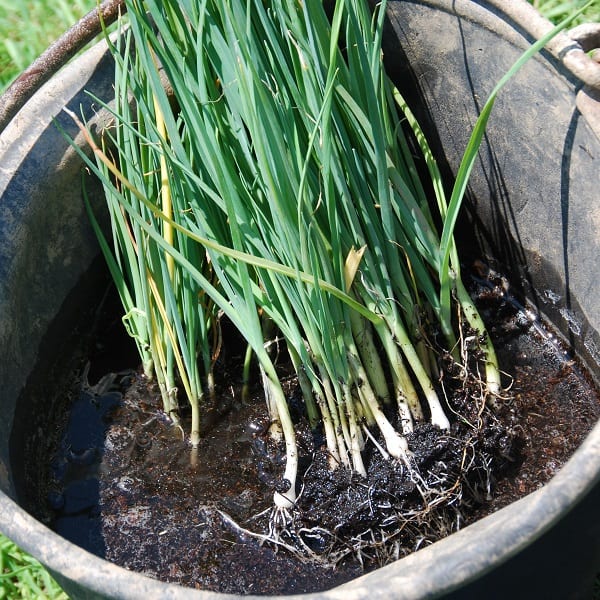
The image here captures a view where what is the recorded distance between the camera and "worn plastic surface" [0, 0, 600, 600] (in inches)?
51.9

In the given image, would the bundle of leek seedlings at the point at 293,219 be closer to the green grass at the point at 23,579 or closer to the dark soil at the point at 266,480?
the dark soil at the point at 266,480

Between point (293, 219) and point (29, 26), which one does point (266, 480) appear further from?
point (29, 26)

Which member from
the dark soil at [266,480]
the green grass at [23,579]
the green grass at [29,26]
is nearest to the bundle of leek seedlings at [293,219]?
the dark soil at [266,480]

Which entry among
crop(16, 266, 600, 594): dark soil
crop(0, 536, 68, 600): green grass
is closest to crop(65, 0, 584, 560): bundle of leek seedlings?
crop(16, 266, 600, 594): dark soil

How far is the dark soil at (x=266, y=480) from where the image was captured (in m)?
1.35

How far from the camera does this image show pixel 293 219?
1.21 metres

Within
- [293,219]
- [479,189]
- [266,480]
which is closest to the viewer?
[293,219]

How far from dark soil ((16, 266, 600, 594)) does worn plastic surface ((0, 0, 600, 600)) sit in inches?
5.8

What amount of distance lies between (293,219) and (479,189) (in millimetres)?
612

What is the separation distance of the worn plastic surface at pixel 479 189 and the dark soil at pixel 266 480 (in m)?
0.15

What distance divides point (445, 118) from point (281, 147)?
0.60m

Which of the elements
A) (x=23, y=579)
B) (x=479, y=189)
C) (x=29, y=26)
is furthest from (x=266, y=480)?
(x=29, y=26)

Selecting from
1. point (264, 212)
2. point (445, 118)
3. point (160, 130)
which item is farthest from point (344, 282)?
point (445, 118)

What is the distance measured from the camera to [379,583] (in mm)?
833
